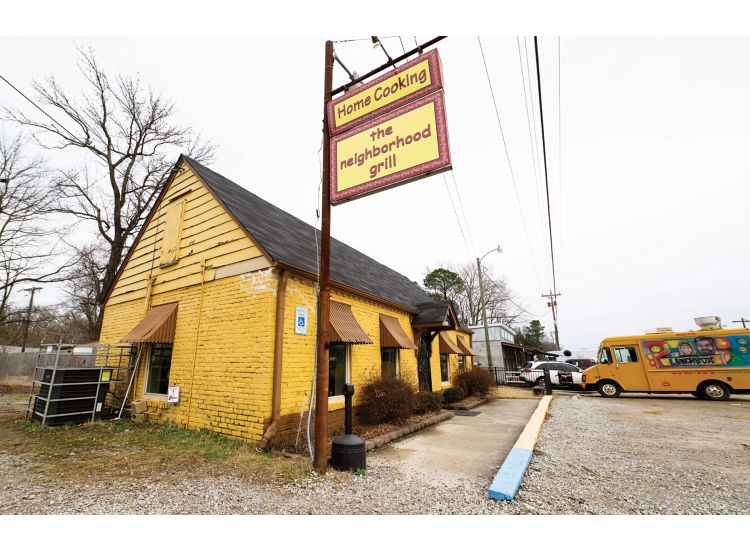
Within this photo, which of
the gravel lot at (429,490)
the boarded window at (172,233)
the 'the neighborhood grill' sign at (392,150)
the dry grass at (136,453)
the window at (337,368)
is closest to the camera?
the gravel lot at (429,490)

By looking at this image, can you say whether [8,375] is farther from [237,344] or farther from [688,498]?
[688,498]

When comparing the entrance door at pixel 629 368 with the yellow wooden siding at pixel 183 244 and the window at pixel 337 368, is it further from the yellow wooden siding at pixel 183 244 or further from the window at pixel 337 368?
the yellow wooden siding at pixel 183 244

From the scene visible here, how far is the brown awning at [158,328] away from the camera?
772 centimetres

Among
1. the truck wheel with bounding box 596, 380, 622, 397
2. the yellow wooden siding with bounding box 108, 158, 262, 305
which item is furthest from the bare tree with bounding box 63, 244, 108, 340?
the truck wheel with bounding box 596, 380, 622, 397

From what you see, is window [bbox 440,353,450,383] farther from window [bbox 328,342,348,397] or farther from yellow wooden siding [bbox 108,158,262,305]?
yellow wooden siding [bbox 108,158,262,305]

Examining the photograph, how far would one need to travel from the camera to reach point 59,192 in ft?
56.5

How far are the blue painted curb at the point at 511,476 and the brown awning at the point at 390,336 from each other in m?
4.93

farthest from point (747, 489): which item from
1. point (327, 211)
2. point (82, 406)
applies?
point (82, 406)

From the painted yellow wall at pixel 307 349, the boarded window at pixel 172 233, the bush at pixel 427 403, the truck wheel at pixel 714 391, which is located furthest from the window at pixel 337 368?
→ the truck wheel at pixel 714 391

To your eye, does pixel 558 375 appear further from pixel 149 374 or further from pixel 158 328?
pixel 158 328

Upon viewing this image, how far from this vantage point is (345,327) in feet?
26.0

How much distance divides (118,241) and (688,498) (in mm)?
23914

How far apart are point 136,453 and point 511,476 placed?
19.8ft

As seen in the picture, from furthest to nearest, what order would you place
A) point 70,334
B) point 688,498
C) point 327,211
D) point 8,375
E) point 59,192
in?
point 70,334, point 8,375, point 59,192, point 327,211, point 688,498
